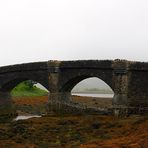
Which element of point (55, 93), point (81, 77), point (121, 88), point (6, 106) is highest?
point (81, 77)

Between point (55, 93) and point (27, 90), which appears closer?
point (55, 93)

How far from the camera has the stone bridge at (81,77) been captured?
3706cm

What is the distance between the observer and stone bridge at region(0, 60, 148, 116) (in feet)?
122

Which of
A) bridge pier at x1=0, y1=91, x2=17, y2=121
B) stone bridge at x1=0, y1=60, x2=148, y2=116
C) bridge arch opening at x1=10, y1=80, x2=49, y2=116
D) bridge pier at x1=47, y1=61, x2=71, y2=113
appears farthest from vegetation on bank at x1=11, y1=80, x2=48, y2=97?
bridge pier at x1=47, y1=61, x2=71, y2=113

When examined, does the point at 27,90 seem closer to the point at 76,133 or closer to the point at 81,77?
the point at 81,77

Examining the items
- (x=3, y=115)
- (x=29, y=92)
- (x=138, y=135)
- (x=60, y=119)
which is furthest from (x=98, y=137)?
(x=29, y=92)

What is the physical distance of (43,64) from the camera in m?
43.4

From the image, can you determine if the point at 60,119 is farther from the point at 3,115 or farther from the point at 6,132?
the point at 3,115

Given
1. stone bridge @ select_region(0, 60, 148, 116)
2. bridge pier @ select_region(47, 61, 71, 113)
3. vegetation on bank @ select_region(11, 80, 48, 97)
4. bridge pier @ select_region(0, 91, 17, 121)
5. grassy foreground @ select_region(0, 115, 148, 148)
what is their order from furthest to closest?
vegetation on bank @ select_region(11, 80, 48, 97)
bridge pier @ select_region(0, 91, 17, 121)
bridge pier @ select_region(47, 61, 71, 113)
stone bridge @ select_region(0, 60, 148, 116)
grassy foreground @ select_region(0, 115, 148, 148)

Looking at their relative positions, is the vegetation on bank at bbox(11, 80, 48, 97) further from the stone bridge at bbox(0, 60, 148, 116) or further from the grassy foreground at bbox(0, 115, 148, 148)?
the grassy foreground at bbox(0, 115, 148, 148)

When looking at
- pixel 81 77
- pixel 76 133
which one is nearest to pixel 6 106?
pixel 81 77

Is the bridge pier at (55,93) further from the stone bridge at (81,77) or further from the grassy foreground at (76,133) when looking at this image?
the grassy foreground at (76,133)

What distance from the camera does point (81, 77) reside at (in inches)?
1636

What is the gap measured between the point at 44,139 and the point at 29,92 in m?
45.7
